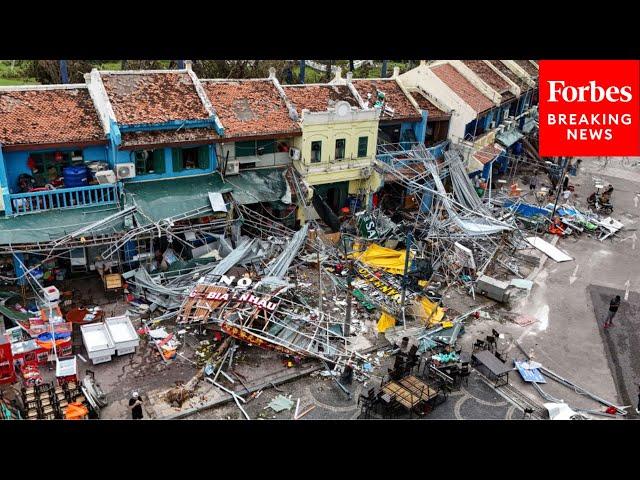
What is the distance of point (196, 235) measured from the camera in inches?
989

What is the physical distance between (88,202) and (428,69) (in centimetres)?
2118

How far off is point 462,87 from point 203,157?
17814 millimetres

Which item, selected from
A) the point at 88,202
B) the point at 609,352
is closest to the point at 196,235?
the point at 88,202

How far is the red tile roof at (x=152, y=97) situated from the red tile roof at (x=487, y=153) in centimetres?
1730

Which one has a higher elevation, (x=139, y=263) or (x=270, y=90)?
(x=270, y=90)

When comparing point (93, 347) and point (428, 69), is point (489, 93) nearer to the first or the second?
point (428, 69)

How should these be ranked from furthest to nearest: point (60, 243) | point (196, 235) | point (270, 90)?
point (270, 90), point (196, 235), point (60, 243)

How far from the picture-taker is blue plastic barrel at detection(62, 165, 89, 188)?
2297 cm

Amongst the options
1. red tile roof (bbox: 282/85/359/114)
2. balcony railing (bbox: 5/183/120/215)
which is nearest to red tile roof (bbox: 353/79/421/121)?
red tile roof (bbox: 282/85/359/114)

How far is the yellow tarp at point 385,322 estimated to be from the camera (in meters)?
22.0

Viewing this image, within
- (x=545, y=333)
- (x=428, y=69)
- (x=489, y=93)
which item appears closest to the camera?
(x=545, y=333)

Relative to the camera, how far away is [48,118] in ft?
76.1

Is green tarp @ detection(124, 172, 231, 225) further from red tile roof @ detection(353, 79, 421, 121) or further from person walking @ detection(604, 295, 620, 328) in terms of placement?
person walking @ detection(604, 295, 620, 328)

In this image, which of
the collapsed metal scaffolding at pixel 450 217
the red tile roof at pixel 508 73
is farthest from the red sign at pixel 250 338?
the red tile roof at pixel 508 73
